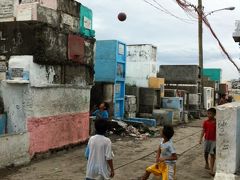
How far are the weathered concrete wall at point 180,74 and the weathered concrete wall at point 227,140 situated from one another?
60.4 feet

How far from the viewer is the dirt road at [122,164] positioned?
8.51 m

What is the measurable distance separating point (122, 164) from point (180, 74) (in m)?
16.9

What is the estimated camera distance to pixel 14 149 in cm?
903

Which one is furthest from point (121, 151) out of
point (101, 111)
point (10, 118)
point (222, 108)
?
point (222, 108)

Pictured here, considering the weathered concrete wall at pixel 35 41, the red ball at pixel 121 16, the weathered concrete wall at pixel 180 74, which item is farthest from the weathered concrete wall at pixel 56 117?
the weathered concrete wall at pixel 180 74

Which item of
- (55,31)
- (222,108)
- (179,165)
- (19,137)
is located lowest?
(179,165)

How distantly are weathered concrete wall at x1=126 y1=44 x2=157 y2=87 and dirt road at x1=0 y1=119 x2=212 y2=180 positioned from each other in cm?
812

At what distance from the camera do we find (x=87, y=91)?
12.5 m

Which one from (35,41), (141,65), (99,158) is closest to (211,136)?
(99,158)

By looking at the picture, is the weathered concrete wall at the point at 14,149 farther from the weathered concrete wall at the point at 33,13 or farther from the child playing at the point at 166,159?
the child playing at the point at 166,159

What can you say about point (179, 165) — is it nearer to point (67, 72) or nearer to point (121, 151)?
point (121, 151)

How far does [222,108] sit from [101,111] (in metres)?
5.57

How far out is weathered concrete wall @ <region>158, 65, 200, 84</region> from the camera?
2539 cm

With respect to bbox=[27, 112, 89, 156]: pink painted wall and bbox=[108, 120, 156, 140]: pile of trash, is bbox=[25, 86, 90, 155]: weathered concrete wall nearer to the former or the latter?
bbox=[27, 112, 89, 156]: pink painted wall
